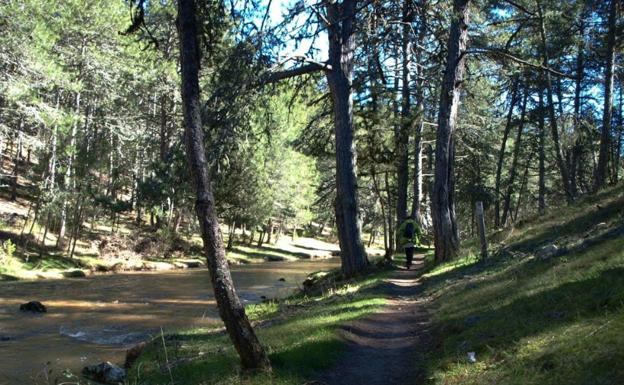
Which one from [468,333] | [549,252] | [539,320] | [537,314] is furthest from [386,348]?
[549,252]

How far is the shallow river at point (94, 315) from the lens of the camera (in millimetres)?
11141

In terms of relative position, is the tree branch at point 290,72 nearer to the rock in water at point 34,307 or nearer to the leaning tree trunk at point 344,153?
the leaning tree trunk at point 344,153

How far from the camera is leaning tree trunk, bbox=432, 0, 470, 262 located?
16.2 metres

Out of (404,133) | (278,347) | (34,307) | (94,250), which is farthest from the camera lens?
(94,250)

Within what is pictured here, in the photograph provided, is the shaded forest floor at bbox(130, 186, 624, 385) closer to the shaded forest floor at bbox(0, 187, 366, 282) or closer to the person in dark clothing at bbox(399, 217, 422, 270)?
the person in dark clothing at bbox(399, 217, 422, 270)

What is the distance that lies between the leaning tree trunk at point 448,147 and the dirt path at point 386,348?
194 inches

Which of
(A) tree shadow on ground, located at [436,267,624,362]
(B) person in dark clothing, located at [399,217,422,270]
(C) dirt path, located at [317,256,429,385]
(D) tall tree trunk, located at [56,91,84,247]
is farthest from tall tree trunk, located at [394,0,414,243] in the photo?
(D) tall tree trunk, located at [56,91,84,247]

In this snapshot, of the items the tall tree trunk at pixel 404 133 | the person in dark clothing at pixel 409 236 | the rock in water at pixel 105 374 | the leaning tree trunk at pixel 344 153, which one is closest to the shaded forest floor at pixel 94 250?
the tall tree trunk at pixel 404 133

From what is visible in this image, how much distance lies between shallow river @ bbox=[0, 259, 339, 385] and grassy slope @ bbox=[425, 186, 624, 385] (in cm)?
533

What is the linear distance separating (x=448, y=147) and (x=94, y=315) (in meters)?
12.1

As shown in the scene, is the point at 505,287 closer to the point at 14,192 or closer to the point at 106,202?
the point at 106,202

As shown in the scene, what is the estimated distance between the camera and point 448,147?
1664 cm

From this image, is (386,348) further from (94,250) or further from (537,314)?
(94,250)

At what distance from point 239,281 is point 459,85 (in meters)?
15.6
